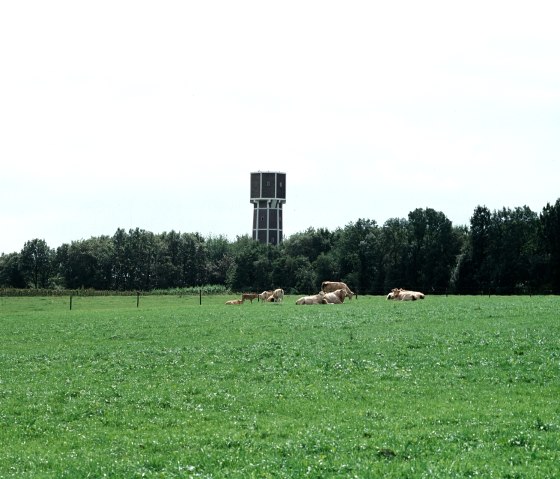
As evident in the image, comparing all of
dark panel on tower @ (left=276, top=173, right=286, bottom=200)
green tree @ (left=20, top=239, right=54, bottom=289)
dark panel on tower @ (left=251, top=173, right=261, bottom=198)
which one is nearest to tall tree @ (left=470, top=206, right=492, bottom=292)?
dark panel on tower @ (left=276, top=173, right=286, bottom=200)

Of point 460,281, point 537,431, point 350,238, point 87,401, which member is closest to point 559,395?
point 537,431

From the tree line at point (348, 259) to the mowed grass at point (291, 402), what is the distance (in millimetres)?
67208

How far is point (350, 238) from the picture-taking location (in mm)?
131750

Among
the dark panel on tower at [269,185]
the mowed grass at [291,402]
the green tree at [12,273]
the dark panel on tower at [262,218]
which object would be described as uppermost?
the dark panel on tower at [269,185]

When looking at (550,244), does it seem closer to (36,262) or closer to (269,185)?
(269,185)

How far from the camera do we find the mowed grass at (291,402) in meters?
13.5

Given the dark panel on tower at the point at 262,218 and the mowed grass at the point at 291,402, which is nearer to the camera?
the mowed grass at the point at 291,402

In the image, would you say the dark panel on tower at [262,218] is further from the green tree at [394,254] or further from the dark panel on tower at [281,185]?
the green tree at [394,254]

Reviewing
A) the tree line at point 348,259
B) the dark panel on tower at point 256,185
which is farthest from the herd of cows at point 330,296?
the dark panel on tower at point 256,185

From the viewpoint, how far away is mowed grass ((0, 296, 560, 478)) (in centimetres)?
→ 1352

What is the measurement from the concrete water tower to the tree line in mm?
7592

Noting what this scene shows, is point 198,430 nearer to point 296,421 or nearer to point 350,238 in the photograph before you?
point 296,421

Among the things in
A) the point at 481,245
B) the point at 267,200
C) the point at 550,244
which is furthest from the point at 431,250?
the point at 267,200

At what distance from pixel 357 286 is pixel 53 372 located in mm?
99675
